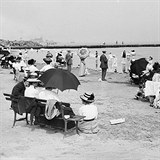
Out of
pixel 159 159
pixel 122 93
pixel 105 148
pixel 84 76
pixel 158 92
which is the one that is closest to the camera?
pixel 159 159

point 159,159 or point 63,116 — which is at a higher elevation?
point 63,116

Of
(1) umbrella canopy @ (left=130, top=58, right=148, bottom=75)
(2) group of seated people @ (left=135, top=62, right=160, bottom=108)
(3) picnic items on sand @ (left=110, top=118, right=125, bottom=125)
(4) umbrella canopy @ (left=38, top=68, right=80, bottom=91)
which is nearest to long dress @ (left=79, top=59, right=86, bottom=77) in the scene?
(1) umbrella canopy @ (left=130, top=58, right=148, bottom=75)

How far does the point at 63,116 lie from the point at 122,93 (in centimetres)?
651

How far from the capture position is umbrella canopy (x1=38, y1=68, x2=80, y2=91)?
7.01 m

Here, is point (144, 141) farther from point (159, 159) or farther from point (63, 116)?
point (63, 116)

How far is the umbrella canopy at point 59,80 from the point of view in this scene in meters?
7.01

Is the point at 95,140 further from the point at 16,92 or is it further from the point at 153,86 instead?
the point at 153,86

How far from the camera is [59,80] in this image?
7.07 meters

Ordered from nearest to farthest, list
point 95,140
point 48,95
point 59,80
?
point 95,140, point 59,80, point 48,95

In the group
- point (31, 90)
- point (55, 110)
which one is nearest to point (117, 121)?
point (55, 110)

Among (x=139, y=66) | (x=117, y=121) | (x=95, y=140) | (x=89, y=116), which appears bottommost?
(x=95, y=140)

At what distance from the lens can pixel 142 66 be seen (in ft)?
46.7

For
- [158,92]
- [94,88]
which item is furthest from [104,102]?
[94,88]

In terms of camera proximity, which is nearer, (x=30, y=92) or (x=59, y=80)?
(x=59, y=80)
